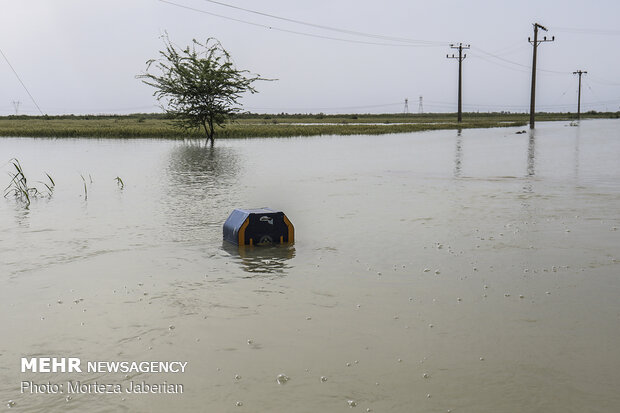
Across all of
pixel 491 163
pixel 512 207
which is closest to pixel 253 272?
pixel 512 207

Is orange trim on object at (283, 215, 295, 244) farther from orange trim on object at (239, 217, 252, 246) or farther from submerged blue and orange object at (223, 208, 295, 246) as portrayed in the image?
orange trim on object at (239, 217, 252, 246)

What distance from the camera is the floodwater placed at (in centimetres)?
484

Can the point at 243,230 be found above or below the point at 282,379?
above

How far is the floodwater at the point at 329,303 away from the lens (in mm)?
4844

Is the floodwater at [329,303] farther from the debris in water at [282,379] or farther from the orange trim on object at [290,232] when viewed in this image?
the orange trim on object at [290,232]

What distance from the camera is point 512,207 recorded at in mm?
14062

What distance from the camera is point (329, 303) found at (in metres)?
6.98

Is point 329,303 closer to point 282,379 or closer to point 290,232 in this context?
point 282,379

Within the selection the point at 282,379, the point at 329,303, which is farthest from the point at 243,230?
the point at 282,379

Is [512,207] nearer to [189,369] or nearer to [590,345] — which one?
[590,345]

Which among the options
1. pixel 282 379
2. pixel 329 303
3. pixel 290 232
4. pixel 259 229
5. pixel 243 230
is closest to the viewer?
pixel 282 379

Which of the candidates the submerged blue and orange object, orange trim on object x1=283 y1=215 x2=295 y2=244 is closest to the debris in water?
the submerged blue and orange object

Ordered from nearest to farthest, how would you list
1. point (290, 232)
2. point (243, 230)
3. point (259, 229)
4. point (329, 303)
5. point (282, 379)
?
point (282, 379) < point (329, 303) < point (243, 230) < point (259, 229) < point (290, 232)

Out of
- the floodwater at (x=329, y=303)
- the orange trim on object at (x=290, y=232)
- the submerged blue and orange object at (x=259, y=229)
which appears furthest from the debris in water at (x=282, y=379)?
the orange trim on object at (x=290, y=232)
